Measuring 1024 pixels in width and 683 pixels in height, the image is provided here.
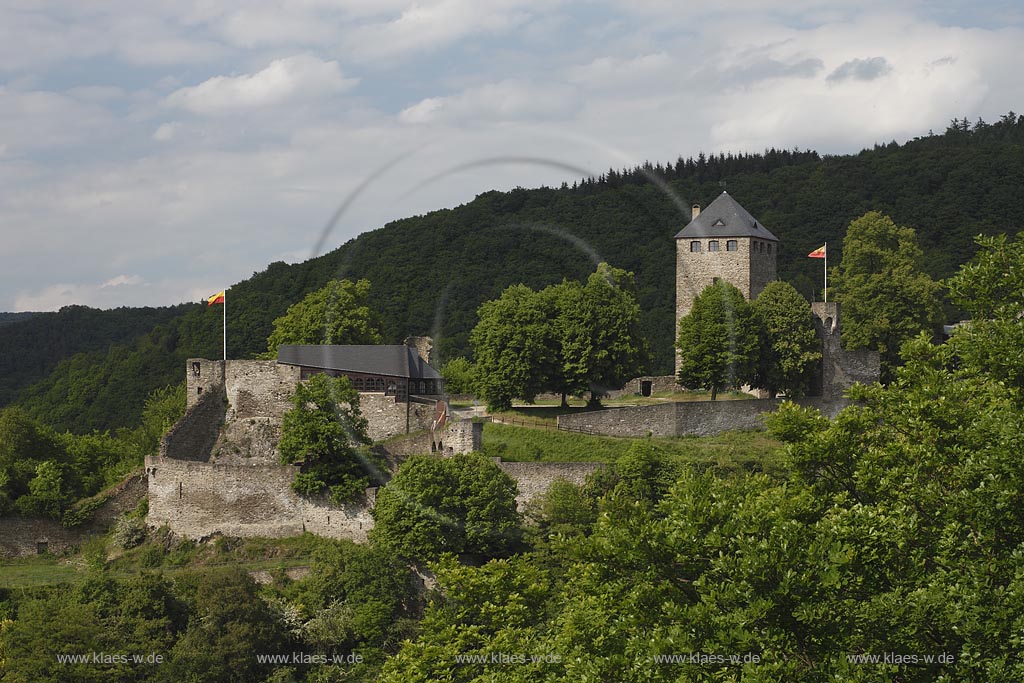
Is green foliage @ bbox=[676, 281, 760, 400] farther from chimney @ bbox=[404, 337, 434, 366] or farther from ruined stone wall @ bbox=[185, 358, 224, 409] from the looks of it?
ruined stone wall @ bbox=[185, 358, 224, 409]

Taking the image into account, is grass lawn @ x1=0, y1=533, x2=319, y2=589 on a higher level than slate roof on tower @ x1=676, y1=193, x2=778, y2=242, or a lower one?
lower

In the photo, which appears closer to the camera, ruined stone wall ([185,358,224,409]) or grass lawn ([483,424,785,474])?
grass lawn ([483,424,785,474])

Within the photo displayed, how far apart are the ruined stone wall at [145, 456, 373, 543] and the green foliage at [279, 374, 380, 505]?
488 mm

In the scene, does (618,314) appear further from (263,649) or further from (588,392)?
(263,649)

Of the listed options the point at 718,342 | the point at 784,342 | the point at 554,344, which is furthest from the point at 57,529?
the point at 784,342

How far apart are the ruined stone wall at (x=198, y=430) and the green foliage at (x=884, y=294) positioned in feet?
81.7

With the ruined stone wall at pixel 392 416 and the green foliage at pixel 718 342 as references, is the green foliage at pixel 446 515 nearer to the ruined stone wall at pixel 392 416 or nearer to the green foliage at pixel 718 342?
the ruined stone wall at pixel 392 416

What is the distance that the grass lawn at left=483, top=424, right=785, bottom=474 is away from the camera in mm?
40312

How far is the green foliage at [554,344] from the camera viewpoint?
149ft

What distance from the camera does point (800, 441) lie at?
2041 centimetres

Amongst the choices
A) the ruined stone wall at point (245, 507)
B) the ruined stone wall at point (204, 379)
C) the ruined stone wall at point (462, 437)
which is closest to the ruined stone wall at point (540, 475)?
the ruined stone wall at point (462, 437)

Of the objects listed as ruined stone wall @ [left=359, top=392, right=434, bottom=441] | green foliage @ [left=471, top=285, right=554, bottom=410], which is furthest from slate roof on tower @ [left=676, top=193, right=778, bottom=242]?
ruined stone wall @ [left=359, top=392, right=434, bottom=441]

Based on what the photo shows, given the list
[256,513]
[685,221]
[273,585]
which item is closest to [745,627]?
[273,585]

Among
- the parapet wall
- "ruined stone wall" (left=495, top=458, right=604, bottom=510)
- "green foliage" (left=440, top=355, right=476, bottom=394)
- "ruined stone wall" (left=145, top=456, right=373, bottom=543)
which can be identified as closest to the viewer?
"ruined stone wall" (left=495, top=458, right=604, bottom=510)
